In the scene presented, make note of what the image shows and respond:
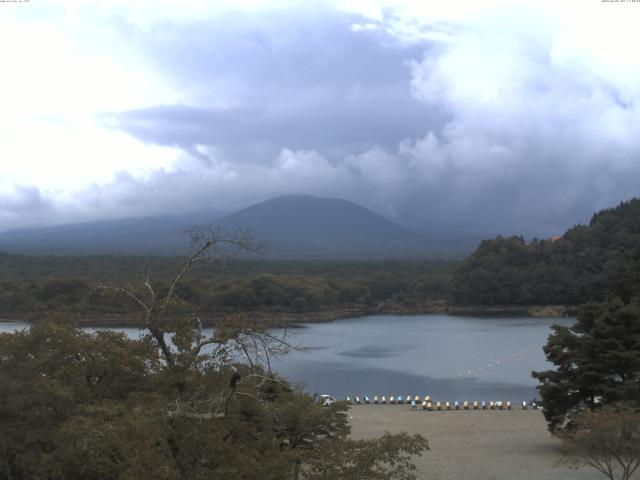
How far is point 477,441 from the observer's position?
751 inches

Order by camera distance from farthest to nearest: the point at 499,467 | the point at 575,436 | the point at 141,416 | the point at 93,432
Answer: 1. the point at 499,467
2. the point at 575,436
3. the point at 93,432
4. the point at 141,416

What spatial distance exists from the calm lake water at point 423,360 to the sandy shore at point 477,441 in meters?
3.34

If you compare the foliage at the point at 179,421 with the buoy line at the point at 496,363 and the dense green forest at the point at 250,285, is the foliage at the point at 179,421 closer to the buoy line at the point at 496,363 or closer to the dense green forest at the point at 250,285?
the buoy line at the point at 496,363

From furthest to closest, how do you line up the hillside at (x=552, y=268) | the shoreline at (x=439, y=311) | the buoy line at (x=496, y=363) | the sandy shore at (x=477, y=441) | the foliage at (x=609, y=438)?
the hillside at (x=552, y=268), the shoreline at (x=439, y=311), the buoy line at (x=496, y=363), the sandy shore at (x=477, y=441), the foliage at (x=609, y=438)

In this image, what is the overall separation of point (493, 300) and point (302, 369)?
4127 centimetres

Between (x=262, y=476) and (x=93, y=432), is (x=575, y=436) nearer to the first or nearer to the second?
(x=262, y=476)

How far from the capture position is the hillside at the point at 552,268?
7250 cm

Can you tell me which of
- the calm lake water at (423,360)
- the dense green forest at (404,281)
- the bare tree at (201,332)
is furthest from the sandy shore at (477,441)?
the dense green forest at (404,281)

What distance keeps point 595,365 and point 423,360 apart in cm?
2419

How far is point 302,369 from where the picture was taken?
123 ft

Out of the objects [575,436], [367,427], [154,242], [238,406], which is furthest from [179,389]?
[154,242]

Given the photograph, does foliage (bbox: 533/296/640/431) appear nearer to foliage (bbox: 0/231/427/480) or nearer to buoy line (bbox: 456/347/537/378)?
foliage (bbox: 0/231/427/480)

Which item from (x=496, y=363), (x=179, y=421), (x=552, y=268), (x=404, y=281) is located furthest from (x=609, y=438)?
(x=404, y=281)

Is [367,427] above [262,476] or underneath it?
underneath
